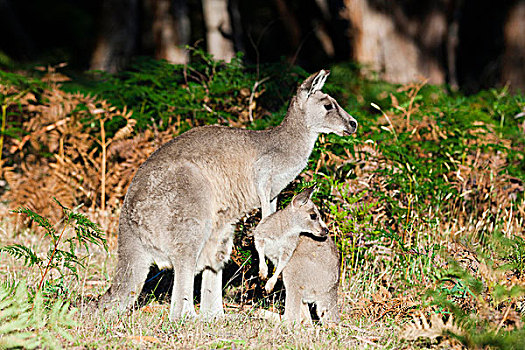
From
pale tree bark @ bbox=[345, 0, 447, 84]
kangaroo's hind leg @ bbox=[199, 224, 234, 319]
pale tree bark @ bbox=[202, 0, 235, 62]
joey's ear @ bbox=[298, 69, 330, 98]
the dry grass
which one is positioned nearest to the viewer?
the dry grass

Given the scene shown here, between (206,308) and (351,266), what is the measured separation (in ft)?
4.62

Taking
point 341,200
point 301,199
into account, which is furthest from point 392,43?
point 301,199

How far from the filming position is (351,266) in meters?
5.41

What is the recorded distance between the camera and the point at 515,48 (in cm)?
1444

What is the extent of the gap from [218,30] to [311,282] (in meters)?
7.37

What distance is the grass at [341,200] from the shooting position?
4.07 m

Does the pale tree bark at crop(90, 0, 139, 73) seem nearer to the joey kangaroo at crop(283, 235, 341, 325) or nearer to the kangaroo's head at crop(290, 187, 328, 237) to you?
the kangaroo's head at crop(290, 187, 328, 237)

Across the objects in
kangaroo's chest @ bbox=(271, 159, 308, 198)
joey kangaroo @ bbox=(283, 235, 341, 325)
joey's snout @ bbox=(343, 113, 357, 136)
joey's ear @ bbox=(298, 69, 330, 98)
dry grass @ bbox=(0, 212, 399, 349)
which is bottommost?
dry grass @ bbox=(0, 212, 399, 349)

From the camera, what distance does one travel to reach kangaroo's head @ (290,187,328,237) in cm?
448

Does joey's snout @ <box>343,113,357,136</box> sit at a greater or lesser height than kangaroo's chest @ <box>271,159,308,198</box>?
greater

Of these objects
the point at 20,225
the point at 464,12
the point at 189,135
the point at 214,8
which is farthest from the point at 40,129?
the point at 464,12

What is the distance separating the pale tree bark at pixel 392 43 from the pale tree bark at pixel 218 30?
2.58 m

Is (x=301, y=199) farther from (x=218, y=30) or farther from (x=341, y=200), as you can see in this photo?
(x=218, y=30)

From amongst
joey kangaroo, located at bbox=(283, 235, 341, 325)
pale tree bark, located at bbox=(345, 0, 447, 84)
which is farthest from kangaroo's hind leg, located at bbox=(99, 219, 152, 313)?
pale tree bark, located at bbox=(345, 0, 447, 84)
